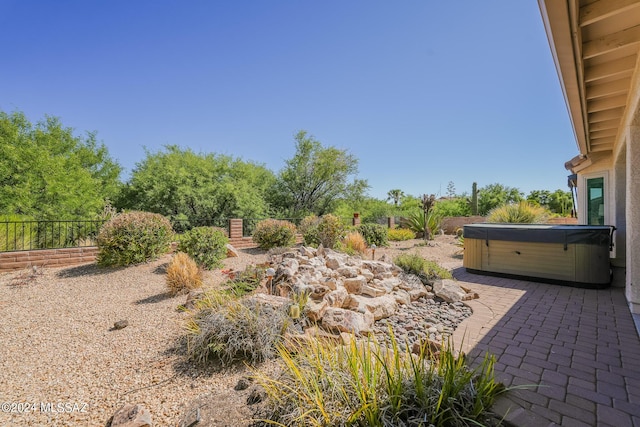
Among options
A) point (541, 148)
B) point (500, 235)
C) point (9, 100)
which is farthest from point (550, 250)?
point (9, 100)

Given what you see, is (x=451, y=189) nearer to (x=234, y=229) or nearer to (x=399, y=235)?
(x=399, y=235)

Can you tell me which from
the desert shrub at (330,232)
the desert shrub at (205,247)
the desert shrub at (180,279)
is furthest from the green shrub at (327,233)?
the desert shrub at (180,279)

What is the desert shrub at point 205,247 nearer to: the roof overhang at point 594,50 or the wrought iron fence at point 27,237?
the wrought iron fence at point 27,237

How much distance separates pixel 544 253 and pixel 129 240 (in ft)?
27.3

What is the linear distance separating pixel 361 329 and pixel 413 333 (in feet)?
2.06

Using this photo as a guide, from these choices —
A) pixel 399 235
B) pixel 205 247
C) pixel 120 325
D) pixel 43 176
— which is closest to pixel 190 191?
pixel 43 176

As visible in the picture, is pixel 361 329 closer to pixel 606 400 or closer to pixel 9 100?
pixel 606 400

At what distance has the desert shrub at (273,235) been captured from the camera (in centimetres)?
766

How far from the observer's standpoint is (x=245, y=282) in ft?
13.1

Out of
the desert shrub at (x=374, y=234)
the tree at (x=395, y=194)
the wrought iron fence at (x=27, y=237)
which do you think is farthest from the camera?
the tree at (x=395, y=194)

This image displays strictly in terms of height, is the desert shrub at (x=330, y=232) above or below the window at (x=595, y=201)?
below

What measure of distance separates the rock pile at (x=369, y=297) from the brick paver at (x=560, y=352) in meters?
0.34

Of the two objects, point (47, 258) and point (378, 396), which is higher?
point (47, 258)

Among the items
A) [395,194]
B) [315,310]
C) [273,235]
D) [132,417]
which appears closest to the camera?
[132,417]
